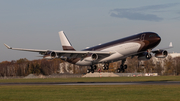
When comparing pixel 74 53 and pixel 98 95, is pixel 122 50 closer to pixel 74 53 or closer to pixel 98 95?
pixel 74 53

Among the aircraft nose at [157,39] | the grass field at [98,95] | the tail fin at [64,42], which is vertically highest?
the tail fin at [64,42]

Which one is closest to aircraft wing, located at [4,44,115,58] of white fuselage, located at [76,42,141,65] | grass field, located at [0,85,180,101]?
white fuselage, located at [76,42,141,65]

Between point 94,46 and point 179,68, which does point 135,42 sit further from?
point 179,68

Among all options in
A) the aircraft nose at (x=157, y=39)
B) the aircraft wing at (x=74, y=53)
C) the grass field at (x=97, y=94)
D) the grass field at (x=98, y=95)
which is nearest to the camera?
the grass field at (x=98, y=95)

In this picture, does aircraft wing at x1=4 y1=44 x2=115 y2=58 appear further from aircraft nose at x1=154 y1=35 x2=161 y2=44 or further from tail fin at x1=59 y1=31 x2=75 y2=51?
tail fin at x1=59 y1=31 x2=75 y2=51

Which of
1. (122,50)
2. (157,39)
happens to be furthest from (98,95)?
(157,39)

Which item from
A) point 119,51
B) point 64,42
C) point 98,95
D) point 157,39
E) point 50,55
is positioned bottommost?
point 98,95

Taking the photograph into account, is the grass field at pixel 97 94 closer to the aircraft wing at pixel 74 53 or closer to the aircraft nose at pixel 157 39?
the aircraft nose at pixel 157 39

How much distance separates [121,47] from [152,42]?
7.43 meters

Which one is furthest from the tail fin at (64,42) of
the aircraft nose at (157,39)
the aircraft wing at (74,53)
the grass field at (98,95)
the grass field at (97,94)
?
the grass field at (98,95)

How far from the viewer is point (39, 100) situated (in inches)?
1513

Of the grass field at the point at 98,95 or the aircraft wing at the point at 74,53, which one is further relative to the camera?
the aircraft wing at the point at 74,53

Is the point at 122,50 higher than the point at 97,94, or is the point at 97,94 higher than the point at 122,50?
the point at 122,50

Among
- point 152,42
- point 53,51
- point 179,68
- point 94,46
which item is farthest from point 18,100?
point 179,68
